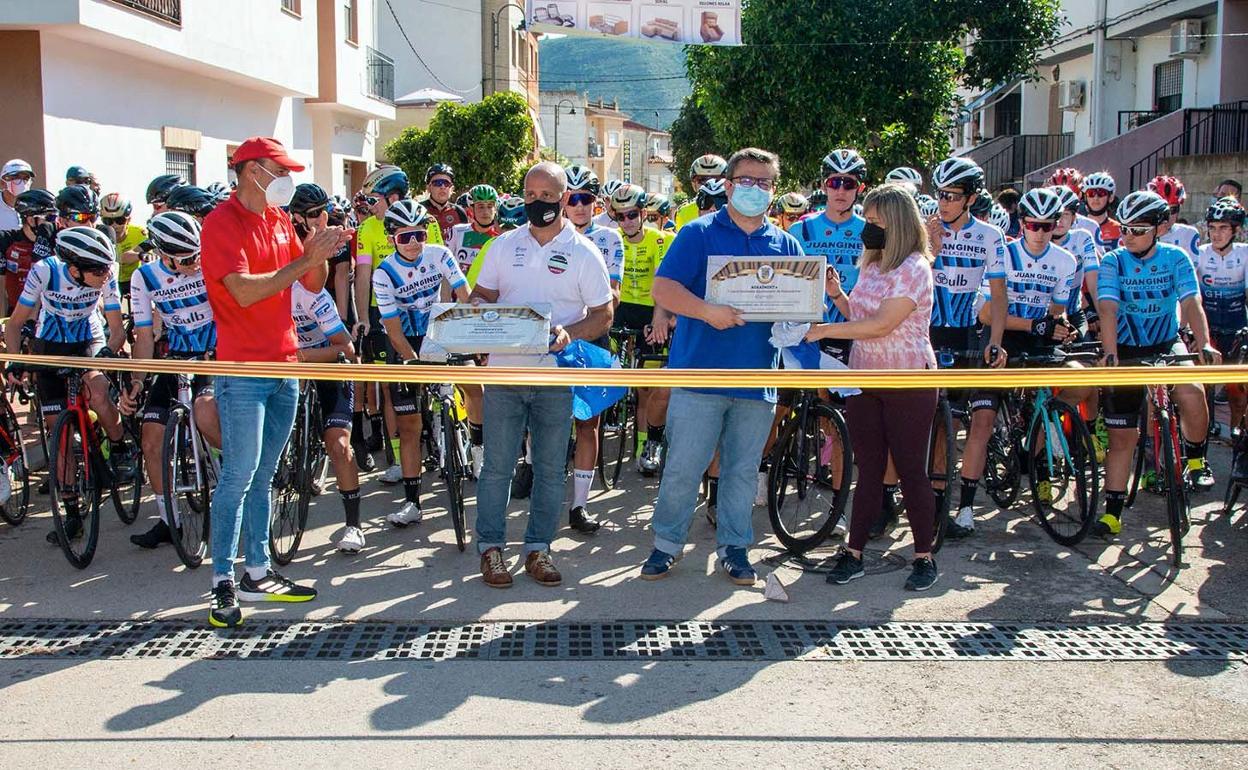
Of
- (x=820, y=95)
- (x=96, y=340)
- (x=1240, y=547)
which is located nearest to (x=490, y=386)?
(x=96, y=340)

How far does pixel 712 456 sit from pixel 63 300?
4.07m

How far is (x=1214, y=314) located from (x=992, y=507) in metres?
3.70

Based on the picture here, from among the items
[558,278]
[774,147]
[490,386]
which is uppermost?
[774,147]

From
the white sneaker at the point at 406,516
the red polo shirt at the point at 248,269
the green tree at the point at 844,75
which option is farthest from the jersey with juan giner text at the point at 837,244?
the green tree at the point at 844,75

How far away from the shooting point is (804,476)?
22.5ft

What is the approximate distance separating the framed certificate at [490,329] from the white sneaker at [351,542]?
1.60 m

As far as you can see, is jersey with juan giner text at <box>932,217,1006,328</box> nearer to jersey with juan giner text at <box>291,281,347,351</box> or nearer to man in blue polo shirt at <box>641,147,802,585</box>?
man in blue polo shirt at <box>641,147,802,585</box>

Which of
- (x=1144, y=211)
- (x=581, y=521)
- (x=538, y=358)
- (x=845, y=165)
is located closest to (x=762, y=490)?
(x=581, y=521)

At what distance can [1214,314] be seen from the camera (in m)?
10.2

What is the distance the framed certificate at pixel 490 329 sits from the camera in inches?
221

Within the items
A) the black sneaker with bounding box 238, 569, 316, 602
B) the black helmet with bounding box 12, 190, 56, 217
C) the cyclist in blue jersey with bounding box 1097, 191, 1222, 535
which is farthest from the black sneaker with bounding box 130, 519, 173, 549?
the cyclist in blue jersey with bounding box 1097, 191, 1222, 535

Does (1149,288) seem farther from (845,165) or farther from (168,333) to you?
(168,333)

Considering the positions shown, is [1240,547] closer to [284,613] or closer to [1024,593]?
[1024,593]

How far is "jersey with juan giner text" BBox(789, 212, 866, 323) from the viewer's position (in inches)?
293
